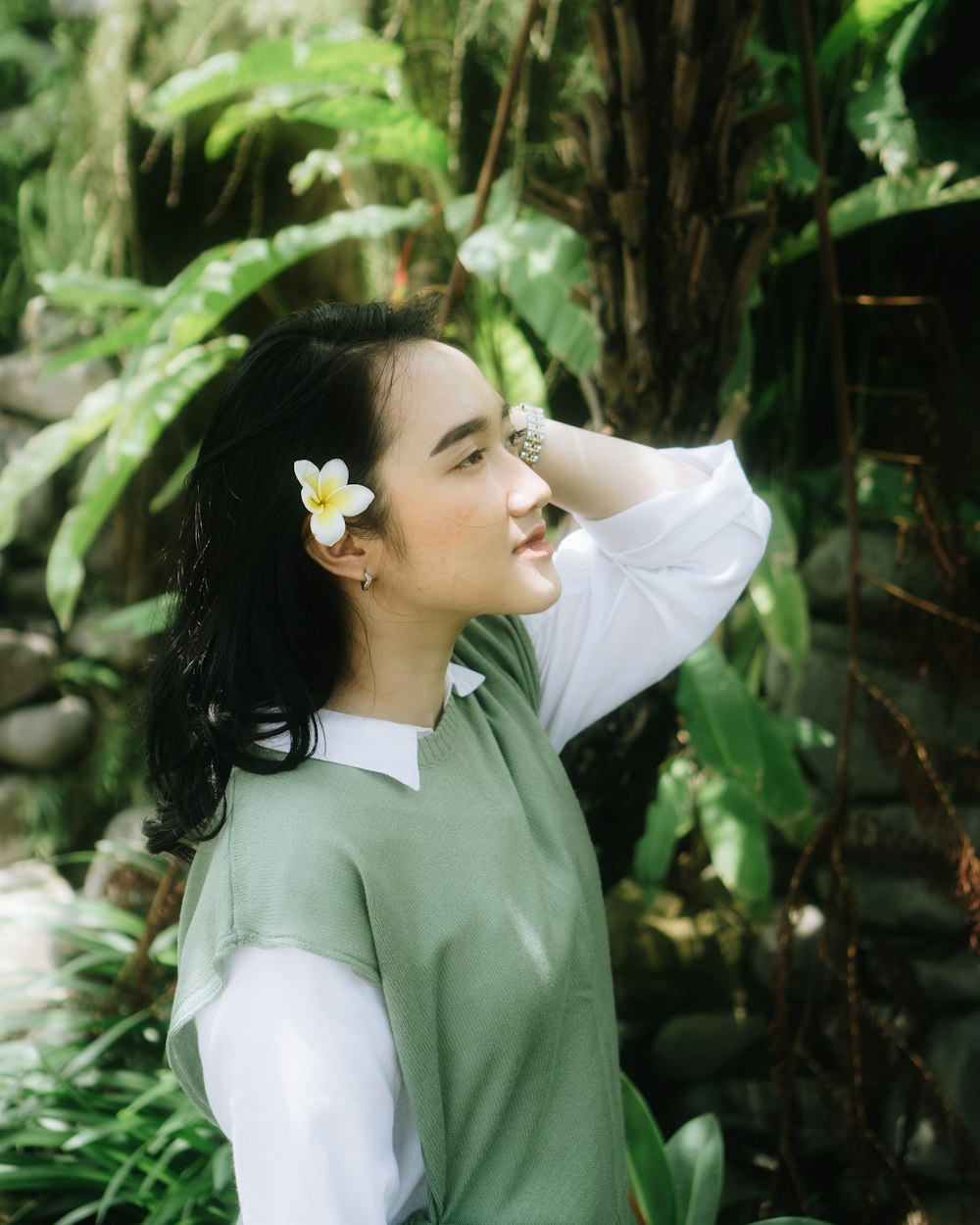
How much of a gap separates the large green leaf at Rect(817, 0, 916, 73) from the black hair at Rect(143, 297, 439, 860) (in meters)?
1.63

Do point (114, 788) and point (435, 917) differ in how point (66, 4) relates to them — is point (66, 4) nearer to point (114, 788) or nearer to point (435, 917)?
point (114, 788)

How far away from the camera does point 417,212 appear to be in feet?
8.00

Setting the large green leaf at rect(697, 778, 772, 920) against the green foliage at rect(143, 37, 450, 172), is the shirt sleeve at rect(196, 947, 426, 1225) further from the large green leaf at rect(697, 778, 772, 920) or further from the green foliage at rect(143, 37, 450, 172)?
the green foliage at rect(143, 37, 450, 172)

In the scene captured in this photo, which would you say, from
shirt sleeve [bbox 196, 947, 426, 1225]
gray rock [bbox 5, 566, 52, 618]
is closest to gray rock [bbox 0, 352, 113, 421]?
gray rock [bbox 5, 566, 52, 618]

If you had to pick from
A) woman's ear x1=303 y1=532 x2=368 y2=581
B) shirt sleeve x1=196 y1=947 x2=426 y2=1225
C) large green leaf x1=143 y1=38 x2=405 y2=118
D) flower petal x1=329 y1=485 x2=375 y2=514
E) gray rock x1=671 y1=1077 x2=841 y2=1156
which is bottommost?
gray rock x1=671 y1=1077 x2=841 y2=1156

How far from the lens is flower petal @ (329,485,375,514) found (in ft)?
3.12

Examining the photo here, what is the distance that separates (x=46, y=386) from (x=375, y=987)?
139 inches

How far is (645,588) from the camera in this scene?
1271 mm

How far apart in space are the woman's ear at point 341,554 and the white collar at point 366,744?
0.44 feet

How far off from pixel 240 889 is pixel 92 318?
329 centimetres

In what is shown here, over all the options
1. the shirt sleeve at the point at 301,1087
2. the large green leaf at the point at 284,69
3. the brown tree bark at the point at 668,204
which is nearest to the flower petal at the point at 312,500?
the shirt sleeve at the point at 301,1087

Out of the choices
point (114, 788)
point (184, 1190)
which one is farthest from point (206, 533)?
point (114, 788)

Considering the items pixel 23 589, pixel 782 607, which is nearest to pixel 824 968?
pixel 782 607

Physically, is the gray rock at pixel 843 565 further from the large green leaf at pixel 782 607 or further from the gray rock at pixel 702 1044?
the gray rock at pixel 702 1044
